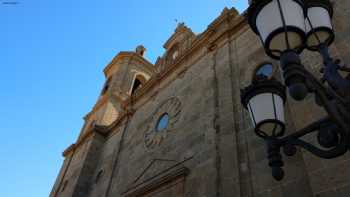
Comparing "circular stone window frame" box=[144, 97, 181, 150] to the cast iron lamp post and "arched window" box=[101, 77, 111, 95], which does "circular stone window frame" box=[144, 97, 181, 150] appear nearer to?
the cast iron lamp post

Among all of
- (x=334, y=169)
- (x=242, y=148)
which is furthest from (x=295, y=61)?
(x=242, y=148)

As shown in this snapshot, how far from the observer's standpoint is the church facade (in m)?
4.73

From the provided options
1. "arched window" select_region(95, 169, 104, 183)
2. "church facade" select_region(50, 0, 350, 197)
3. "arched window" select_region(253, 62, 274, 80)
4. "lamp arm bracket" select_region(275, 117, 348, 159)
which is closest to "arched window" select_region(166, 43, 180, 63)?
"church facade" select_region(50, 0, 350, 197)

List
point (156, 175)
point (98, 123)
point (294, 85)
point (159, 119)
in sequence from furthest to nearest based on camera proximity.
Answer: point (98, 123) < point (159, 119) < point (156, 175) < point (294, 85)

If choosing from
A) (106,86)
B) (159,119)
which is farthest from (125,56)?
(159,119)

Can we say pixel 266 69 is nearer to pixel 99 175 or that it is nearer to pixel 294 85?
pixel 294 85

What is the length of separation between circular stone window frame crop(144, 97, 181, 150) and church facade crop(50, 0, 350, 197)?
5 cm

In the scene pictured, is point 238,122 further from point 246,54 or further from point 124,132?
point 124,132

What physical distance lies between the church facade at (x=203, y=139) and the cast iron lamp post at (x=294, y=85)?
1.50m

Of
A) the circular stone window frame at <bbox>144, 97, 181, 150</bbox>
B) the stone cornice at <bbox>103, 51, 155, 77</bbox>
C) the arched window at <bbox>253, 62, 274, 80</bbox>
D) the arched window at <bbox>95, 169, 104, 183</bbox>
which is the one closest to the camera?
the arched window at <bbox>253, 62, 274, 80</bbox>

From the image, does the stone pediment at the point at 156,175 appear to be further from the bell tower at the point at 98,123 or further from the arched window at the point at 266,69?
the bell tower at the point at 98,123

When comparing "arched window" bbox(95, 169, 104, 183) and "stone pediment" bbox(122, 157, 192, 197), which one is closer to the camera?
"stone pediment" bbox(122, 157, 192, 197)

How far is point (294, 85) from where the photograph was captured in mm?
2055

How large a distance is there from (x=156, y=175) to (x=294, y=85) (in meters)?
6.94
